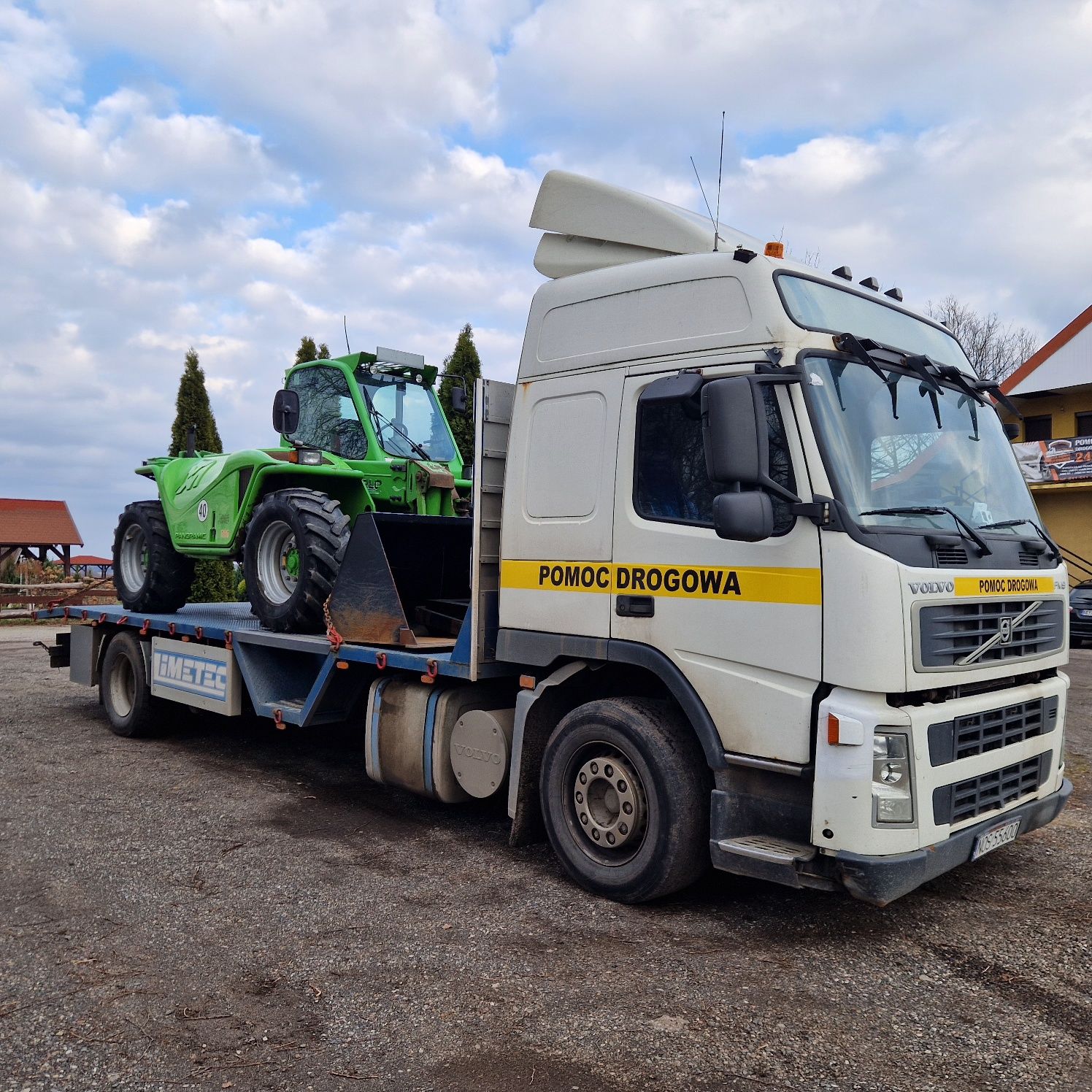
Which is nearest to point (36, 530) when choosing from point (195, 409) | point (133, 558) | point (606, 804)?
point (195, 409)

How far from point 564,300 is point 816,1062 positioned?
370 cm

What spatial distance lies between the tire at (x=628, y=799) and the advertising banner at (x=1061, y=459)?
22.3 metres

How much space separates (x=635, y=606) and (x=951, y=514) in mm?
1456

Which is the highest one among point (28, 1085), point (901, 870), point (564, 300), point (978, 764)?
point (564, 300)

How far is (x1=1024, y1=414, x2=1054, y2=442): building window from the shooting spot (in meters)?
27.6

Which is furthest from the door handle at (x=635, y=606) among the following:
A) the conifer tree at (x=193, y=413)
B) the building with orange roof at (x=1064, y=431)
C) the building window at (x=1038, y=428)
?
the building window at (x=1038, y=428)

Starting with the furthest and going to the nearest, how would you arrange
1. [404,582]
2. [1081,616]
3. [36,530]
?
[36,530]
[1081,616]
[404,582]

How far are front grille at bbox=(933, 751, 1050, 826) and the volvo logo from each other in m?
0.80

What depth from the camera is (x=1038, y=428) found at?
2803cm

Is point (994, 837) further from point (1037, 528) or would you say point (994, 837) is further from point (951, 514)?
point (1037, 528)

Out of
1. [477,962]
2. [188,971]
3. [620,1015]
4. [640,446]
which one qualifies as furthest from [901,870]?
[188,971]

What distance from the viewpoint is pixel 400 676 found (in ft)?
20.1

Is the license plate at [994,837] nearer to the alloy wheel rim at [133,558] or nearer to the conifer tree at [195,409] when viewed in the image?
the alloy wheel rim at [133,558]

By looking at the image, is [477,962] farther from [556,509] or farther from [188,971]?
[556,509]
